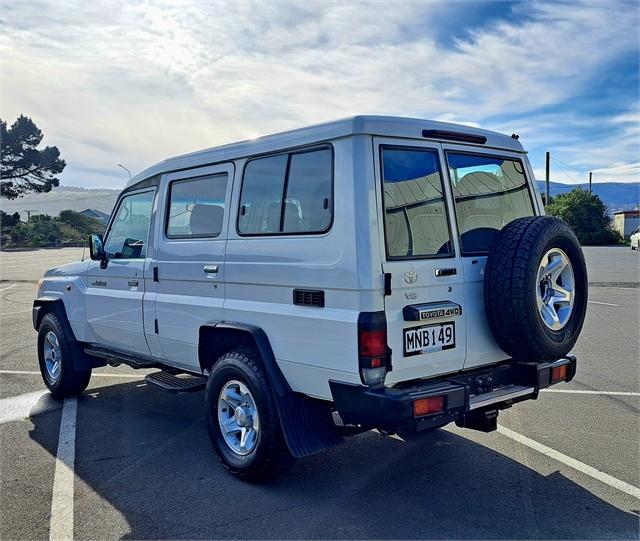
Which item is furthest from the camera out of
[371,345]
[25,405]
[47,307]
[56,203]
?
[56,203]

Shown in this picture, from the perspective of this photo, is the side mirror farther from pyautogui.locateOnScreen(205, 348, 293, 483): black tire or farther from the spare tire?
the spare tire

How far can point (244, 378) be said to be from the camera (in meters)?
3.93

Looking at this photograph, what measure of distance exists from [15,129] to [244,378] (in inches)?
2102

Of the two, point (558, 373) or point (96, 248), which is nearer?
point (558, 373)

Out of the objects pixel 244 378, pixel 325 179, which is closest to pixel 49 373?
pixel 244 378

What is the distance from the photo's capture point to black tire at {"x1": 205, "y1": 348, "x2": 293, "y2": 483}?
379 centimetres

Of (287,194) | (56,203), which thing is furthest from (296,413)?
(56,203)

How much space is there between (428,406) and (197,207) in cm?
242

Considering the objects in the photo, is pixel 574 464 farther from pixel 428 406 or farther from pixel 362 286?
pixel 362 286

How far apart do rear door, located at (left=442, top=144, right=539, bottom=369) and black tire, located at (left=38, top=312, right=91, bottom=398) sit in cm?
406

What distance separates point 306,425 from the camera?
377 cm

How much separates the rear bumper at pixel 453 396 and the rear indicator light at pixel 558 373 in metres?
0.02

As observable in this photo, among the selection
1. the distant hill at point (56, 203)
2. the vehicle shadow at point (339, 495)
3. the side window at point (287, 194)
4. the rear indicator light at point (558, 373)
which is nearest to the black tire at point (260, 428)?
the vehicle shadow at point (339, 495)

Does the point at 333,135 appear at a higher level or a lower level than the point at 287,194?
higher
